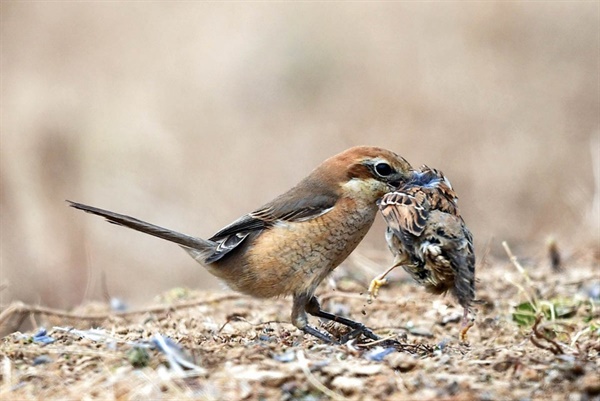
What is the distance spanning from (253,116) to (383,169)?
8894 millimetres

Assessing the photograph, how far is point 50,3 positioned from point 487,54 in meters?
7.67

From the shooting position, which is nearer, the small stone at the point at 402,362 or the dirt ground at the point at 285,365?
the dirt ground at the point at 285,365

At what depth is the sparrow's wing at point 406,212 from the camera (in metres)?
4.67

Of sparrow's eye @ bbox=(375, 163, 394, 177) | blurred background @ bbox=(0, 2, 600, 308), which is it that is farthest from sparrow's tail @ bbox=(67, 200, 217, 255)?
blurred background @ bbox=(0, 2, 600, 308)

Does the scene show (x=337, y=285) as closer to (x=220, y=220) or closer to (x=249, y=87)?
(x=220, y=220)

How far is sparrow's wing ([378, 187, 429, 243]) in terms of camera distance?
15.3ft

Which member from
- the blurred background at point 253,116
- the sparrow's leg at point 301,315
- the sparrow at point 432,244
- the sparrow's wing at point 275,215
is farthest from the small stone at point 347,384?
the blurred background at point 253,116

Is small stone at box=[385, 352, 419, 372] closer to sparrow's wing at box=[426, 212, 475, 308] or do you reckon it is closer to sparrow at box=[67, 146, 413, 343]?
sparrow's wing at box=[426, 212, 475, 308]

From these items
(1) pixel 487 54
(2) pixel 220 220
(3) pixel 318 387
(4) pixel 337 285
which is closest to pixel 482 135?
(1) pixel 487 54

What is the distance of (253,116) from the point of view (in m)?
14.2

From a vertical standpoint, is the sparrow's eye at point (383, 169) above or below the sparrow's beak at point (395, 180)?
above

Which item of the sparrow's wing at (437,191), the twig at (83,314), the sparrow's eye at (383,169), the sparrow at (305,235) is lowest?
the twig at (83,314)

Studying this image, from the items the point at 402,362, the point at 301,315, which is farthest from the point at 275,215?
the point at 402,362

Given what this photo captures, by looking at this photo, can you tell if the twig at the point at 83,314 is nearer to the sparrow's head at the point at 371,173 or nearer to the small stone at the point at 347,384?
the sparrow's head at the point at 371,173
